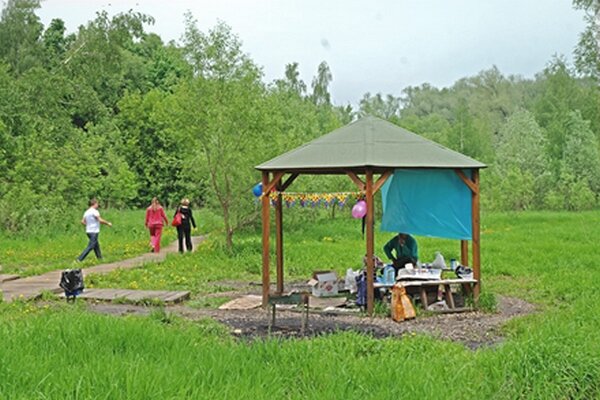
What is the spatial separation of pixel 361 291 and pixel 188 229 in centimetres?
813

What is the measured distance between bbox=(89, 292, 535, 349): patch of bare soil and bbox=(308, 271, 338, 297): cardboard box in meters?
1.10

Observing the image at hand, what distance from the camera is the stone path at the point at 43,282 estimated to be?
11.1m

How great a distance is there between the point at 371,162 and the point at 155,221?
9.45 metres

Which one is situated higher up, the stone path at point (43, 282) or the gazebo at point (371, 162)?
the gazebo at point (371, 162)

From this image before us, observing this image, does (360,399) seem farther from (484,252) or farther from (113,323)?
(484,252)

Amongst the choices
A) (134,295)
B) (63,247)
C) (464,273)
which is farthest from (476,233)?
(63,247)

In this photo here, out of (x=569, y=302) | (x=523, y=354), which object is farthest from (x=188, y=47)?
(x=523, y=354)

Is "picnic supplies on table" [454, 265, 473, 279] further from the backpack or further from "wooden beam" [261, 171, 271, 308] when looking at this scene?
the backpack

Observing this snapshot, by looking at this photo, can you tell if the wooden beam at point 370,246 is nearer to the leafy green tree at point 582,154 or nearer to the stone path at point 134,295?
the stone path at point 134,295

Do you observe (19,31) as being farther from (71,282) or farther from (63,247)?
(71,282)

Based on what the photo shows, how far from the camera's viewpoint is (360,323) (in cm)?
927

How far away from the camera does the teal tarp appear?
11.0 metres

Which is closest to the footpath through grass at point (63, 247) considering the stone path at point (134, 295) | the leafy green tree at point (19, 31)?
the stone path at point (134, 295)

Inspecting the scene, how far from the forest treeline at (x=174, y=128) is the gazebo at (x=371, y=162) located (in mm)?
5587
